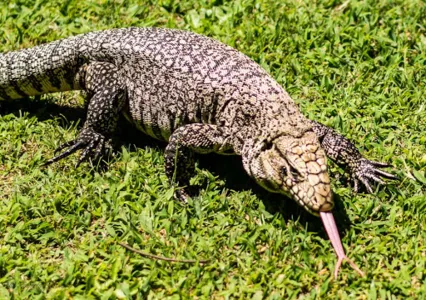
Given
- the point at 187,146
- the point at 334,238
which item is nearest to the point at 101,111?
the point at 187,146

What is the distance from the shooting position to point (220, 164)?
25.5 ft

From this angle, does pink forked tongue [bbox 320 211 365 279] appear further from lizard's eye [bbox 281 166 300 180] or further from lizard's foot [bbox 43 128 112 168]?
lizard's foot [bbox 43 128 112 168]

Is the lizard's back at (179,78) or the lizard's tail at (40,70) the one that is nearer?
the lizard's back at (179,78)

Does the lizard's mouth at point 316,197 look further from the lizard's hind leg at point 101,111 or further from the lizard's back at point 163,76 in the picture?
the lizard's hind leg at point 101,111

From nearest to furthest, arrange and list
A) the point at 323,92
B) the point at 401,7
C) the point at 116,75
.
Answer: the point at 116,75
the point at 323,92
the point at 401,7

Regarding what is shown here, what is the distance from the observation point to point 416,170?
24.5 ft

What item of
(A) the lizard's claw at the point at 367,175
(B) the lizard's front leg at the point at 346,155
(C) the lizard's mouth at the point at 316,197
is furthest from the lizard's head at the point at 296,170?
(A) the lizard's claw at the point at 367,175

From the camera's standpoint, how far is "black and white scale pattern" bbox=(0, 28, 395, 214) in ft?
22.2

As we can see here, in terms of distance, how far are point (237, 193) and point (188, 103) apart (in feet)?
3.35

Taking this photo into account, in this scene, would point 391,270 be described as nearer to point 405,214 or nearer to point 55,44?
point 405,214

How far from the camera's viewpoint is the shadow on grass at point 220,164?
22.7 ft

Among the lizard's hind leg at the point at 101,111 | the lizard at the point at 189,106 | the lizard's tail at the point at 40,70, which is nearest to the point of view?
the lizard at the point at 189,106

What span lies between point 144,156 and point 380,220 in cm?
240

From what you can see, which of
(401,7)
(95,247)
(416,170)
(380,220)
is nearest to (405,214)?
(380,220)
